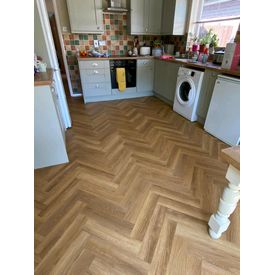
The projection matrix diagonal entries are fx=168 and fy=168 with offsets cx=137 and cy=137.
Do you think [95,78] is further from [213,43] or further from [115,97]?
[213,43]

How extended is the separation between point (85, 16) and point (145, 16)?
120 centimetres

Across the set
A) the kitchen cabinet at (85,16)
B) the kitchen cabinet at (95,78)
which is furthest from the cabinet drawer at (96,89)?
the kitchen cabinet at (85,16)

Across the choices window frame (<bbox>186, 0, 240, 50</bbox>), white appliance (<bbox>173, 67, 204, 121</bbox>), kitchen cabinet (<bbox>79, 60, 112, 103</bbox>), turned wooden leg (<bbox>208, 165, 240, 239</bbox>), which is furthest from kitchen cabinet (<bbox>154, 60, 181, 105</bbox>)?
turned wooden leg (<bbox>208, 165, 240, 239</bbox>)

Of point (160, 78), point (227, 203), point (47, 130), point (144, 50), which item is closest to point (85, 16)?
point (144, 50)

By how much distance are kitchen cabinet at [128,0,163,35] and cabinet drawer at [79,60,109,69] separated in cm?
94

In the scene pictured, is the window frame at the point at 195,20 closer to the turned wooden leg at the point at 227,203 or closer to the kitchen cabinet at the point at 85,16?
the kitchen cabinet at the point at 85,16

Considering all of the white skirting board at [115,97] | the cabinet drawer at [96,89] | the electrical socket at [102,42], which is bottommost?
the white skirting board at [115,97]

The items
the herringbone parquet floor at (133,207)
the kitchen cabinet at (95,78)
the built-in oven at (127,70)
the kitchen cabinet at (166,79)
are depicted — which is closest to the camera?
the herringbone parquet floor at (133,207)

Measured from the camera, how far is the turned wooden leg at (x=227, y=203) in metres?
0.87

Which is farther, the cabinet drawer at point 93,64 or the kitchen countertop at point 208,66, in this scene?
the cabinet drawer at point 93,64

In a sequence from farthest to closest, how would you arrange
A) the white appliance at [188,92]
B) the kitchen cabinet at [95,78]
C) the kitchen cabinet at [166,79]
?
1. the kitchen cabinet at [95,78]
2. the kitchen cabinet at [166,79]
3. the white appliance at [188,92]

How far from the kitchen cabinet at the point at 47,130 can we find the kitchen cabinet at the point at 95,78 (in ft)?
5.75
